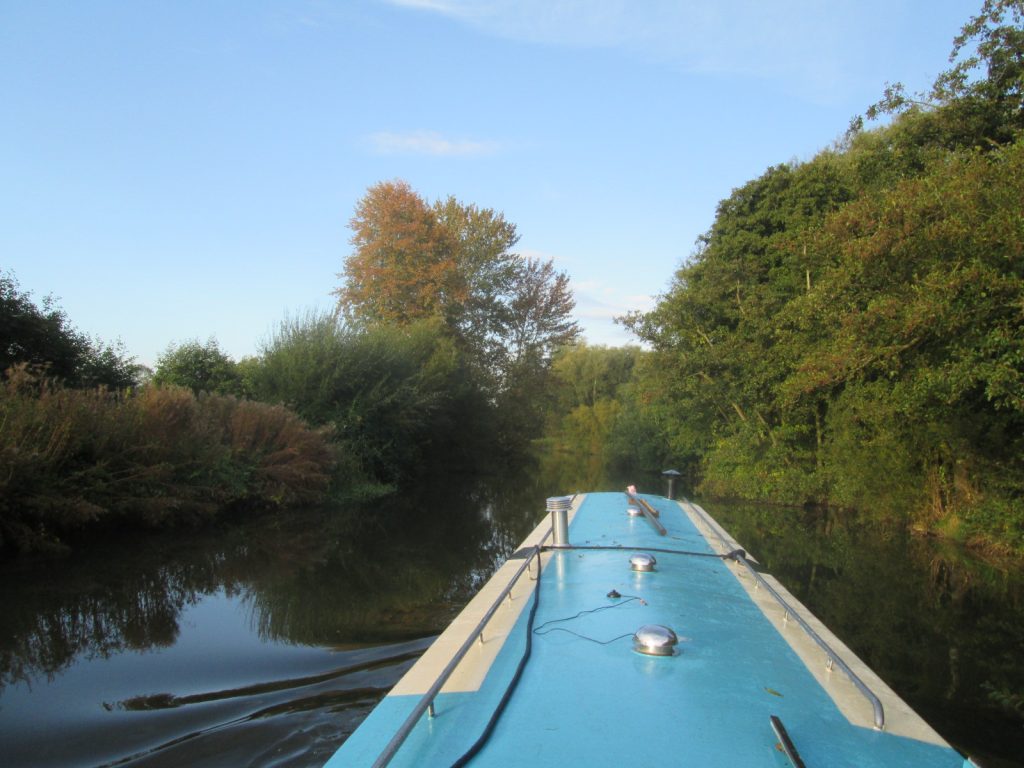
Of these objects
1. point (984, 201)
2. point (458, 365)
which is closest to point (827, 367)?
point (984, 201)

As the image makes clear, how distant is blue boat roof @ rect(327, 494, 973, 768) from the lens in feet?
6.78

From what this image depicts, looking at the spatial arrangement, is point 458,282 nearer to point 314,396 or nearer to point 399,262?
point 399,262

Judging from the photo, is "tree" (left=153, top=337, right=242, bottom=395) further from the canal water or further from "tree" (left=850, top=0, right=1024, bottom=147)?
"tree" (left=850, top=0, right=1024, bottom=147)

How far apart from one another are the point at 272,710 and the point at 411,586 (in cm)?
369

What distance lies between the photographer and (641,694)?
2414mm

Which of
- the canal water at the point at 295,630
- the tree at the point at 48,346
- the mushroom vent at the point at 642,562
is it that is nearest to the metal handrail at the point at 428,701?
the mushroom vent at the point at 642,562

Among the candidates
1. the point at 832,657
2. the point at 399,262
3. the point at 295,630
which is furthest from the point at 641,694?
the point at 399,262

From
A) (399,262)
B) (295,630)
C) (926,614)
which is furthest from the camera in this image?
(399,262)

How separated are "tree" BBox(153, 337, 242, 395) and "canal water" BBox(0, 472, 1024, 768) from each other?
8171 mm

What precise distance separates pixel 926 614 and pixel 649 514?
331 centimetres

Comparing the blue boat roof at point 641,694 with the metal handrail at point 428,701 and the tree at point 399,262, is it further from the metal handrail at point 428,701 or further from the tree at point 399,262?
the tree at point 399,262

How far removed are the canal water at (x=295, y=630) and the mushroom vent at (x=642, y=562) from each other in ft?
6.07

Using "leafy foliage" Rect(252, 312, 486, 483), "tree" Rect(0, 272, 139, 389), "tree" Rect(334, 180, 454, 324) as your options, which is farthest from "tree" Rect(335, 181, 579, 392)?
"tree" Rect(0, 272, 139, 389)

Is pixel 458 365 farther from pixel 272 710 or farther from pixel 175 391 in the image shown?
pixel 272 710
